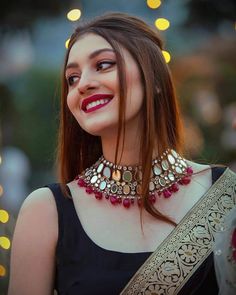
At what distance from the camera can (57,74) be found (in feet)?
10.9

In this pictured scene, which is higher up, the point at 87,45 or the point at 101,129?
the point at 87,45

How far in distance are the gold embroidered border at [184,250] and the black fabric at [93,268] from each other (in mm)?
19

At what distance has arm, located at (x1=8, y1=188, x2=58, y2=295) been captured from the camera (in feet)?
5.09

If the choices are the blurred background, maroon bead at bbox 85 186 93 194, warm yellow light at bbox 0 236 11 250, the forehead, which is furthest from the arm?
the blurred background

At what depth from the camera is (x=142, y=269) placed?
1.49 metres

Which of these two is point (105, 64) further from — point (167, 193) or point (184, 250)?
point (184, 250)

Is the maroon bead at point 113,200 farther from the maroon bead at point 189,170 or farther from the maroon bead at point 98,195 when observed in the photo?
the maroon bead at point 189,170

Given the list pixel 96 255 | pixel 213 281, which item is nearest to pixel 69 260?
pixel 96 255

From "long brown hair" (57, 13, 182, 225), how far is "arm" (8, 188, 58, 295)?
18 cm

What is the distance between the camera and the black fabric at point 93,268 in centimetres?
147

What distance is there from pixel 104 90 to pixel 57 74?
1.82 m

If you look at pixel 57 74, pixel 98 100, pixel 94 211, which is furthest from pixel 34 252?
pixel 57 74

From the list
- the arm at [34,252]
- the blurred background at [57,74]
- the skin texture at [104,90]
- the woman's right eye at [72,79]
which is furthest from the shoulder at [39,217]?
the blurred background at [57,74]

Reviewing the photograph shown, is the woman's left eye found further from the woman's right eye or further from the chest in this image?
the chest
